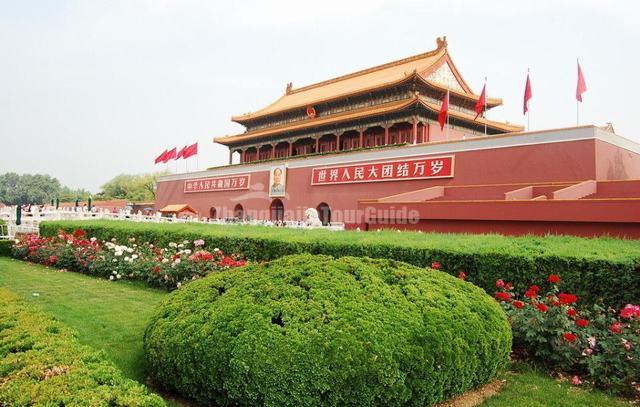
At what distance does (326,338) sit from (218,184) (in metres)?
25.7

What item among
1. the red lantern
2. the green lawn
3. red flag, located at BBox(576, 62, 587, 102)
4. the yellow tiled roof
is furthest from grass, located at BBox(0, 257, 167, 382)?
the red lantern

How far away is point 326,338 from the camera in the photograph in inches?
106

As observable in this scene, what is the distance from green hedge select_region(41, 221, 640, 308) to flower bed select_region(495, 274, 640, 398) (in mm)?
300

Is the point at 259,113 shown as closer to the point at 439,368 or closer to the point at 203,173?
the point at 203,173

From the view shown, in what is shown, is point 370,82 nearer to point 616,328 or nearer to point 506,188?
point 506,188

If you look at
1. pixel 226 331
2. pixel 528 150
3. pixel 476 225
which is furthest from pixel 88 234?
pixel 528 150

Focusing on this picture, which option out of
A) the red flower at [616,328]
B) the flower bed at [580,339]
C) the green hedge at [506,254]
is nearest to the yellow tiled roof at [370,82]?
the green hedge at [506,254]

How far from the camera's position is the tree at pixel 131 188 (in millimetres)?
56062

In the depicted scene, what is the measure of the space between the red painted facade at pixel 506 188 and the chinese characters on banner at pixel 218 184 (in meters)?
3.55

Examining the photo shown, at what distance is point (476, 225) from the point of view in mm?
10570

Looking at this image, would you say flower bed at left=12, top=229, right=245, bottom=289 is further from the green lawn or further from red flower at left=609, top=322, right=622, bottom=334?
red flower at left=609, top=322, right=622, bottom=334

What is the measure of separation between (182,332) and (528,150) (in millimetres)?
13565

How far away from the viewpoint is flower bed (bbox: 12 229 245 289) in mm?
7086

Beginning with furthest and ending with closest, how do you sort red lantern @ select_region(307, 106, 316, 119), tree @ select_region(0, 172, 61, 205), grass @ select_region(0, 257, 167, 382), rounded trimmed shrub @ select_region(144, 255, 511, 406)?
tree @ select_region(0, 172, 61, 205) < red lantern @ select_region(307, 106, 316, 119) < grass @ select_region(0, 257, 167, 382) < rounded trimmed shrub @ select_region(144, 255, 511, 406)
